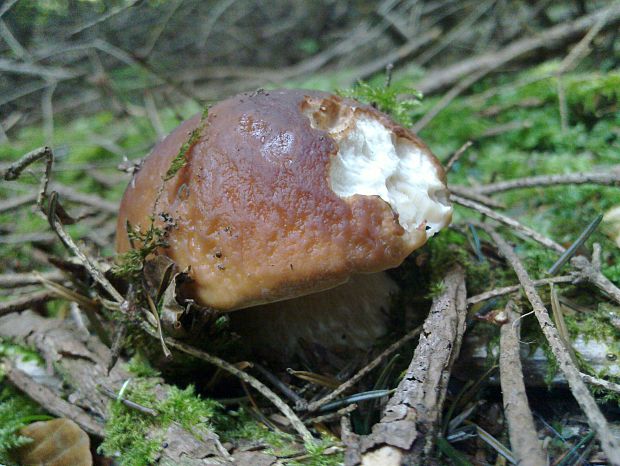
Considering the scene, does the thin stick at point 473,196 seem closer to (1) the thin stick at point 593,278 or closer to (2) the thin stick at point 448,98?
(1) the thin stick at point 593,278

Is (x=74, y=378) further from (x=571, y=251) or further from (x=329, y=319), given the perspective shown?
(x=571, y=251)

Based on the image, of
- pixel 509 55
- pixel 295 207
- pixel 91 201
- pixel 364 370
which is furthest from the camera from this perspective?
pixel 509 55

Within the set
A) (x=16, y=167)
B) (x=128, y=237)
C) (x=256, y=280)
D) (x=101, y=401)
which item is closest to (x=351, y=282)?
(x=256, y=280)

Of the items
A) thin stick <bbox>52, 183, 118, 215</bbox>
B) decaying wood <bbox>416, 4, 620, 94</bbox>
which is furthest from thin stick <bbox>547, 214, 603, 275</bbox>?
thin stick <bbox>52, 183, 118, 215</bbox>

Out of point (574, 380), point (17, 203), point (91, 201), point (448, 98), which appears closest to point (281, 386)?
point (574, 380)

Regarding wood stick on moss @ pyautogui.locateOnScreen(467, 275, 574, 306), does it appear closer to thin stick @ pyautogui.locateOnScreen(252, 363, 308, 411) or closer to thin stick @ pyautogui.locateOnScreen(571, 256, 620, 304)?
thin stick @ pyautogui.locateOnScreen(571, 256, 620, 304)

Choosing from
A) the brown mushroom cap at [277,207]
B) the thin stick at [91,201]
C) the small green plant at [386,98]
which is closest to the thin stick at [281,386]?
the brown mushroom cap at [277,207]
